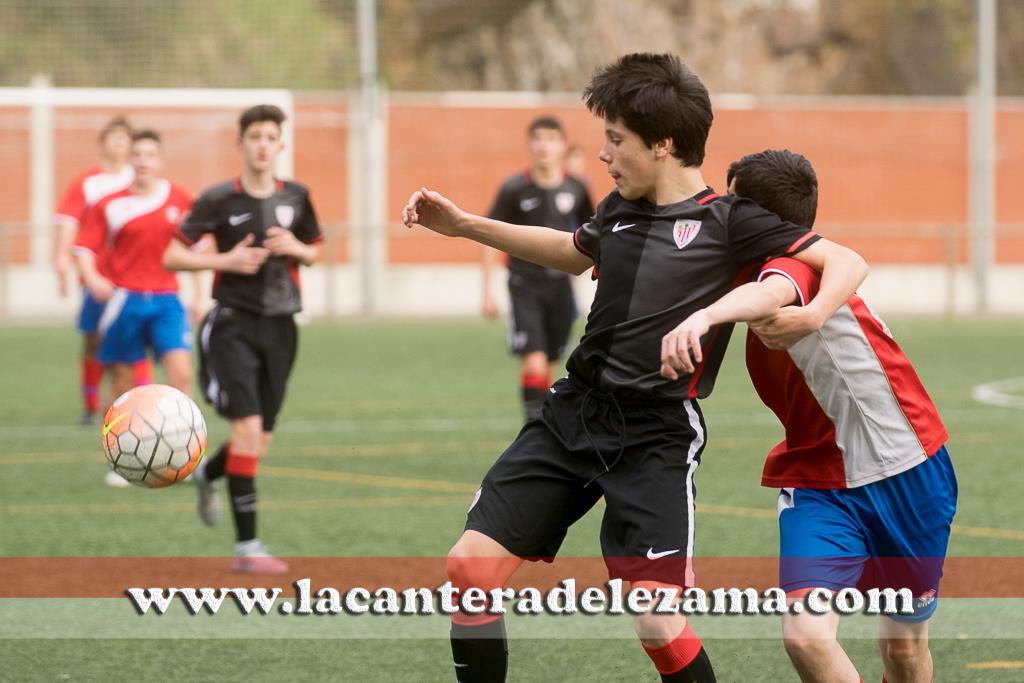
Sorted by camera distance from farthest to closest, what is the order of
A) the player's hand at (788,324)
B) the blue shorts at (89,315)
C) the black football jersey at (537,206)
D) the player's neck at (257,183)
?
the blue shorts at (89,315) < the black football jersey at (537,206) < the player's neck at (257,183) < the player's hand at (788,324)

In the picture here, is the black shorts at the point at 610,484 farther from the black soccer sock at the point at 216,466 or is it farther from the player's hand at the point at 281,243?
the black soccer sock at the point at 216,466

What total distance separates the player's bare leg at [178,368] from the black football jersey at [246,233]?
87.8 inches

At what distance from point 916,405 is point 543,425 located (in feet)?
3.13

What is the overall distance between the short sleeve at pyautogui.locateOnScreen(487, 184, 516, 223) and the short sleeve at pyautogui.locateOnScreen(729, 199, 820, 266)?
21.5 feet

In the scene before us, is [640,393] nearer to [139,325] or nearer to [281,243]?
[281,243]

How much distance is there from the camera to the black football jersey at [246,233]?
675 centimetres

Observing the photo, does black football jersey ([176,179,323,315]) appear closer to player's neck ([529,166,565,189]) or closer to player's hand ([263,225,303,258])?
player's hand ([263,225,303,258])

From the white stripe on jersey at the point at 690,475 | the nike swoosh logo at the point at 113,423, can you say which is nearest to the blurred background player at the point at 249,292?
the nike swoosh logo at the point at 113,423

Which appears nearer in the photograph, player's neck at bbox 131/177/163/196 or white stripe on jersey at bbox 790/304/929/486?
white stripe on jersey at bbox 790/304/929/486

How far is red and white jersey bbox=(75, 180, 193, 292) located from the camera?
940 cm

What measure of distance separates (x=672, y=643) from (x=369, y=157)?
20426mm

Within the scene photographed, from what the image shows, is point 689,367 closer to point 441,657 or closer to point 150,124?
point 441,657

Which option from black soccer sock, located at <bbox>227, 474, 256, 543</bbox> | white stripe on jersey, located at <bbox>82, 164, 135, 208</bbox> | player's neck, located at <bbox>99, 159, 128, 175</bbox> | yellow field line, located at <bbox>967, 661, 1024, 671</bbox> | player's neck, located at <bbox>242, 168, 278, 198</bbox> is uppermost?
player's neck, located at <bbox>99, 159, 128, 175</bbox>

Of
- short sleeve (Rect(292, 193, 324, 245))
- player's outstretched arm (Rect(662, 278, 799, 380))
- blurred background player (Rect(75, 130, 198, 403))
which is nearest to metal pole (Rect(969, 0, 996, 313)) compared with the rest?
blurred background player (Rect(75, 130, 198, 403))
